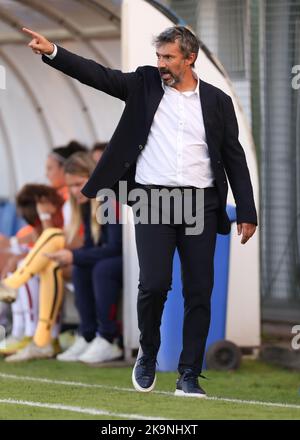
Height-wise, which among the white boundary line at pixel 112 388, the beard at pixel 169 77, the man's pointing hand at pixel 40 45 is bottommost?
the white boundary line at pixel 112 388

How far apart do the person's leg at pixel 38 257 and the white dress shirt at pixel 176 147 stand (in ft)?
10.8

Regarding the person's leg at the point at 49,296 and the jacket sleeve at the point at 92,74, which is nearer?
the jacket sleeve at the point at 92,74

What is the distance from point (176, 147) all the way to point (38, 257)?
11.6 ft

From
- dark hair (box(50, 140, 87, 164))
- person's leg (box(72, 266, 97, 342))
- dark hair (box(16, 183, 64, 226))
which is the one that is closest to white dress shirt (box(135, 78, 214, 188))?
person's leg (box(72, 266, 97, 342))

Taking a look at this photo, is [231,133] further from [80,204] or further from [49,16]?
[49,16]

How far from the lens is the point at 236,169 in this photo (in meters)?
6.69

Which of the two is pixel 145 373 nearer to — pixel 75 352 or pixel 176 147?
pixel 176 147

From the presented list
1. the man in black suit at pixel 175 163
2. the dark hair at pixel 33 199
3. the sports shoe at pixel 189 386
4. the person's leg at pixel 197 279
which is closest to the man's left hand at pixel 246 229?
the man in black suit at pixel 175 163

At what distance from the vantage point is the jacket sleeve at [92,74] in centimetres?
633

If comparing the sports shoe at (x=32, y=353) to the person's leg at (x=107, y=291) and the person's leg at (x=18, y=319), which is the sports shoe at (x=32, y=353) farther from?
the person's leg at (x=18, y=319)

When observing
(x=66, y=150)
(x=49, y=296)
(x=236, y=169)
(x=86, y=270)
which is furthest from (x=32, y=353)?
(x=236, y=169)

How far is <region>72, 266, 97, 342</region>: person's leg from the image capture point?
9750mm

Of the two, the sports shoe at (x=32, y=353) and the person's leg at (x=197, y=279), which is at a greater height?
the person's leg at (x=197, y=279)

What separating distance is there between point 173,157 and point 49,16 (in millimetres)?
4515
